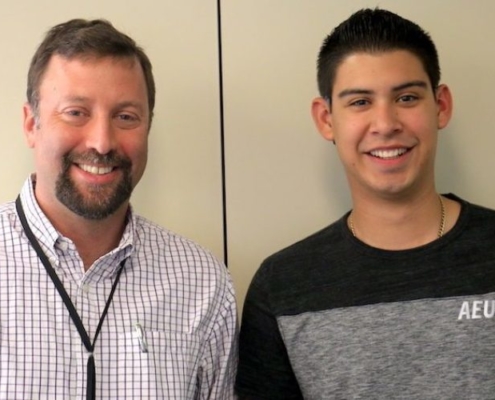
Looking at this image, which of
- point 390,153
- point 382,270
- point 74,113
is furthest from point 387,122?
point 74,113

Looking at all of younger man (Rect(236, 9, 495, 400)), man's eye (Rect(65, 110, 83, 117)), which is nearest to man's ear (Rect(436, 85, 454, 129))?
younger man (Rect(236, 9, 495, 400))

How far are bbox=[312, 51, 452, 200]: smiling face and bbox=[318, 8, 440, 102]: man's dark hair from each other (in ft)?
0.07

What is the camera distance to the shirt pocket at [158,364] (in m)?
1.40

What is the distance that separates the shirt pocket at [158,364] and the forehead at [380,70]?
2.25 feet

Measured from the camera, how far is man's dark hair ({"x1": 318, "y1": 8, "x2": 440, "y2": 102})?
1583 mm

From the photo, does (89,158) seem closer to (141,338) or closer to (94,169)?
(94,169)

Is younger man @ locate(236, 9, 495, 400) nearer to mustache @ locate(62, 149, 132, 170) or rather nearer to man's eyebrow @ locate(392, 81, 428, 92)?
man's eyebrow @ locate(392, 81, 428, 92)

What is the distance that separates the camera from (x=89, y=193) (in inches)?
56.9

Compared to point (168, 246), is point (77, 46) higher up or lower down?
higher up

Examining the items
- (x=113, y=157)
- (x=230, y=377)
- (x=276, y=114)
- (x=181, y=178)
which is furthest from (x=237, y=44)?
(x=230, y=377)

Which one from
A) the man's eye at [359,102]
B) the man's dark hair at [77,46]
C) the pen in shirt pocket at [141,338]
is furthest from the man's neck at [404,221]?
the man's dark hair at [77,46]

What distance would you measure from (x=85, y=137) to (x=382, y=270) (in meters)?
0.71

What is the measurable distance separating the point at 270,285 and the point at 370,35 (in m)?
0.63

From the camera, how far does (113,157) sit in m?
1.45
